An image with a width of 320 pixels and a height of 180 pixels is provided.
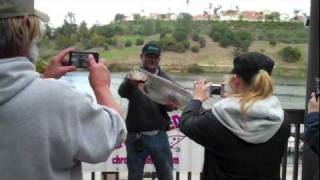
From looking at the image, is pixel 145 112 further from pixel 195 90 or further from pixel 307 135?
pixel 307 135

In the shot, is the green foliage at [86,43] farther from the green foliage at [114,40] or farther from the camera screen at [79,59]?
the camera screen at [79,59]

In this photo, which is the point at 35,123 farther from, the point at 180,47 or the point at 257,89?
the point at 180,47

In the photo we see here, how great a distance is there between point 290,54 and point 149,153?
1.61 meters

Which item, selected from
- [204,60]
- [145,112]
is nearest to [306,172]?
[204,60]

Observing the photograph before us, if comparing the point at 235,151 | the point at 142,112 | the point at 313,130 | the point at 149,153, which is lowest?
the point at 149,153

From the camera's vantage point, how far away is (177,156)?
17.0 feet

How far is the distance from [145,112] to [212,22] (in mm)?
1136

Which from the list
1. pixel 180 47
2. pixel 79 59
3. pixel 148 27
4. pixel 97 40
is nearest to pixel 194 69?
pixel 180 47

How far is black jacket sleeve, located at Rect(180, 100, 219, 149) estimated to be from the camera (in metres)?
2.59

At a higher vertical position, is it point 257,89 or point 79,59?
point 79,59

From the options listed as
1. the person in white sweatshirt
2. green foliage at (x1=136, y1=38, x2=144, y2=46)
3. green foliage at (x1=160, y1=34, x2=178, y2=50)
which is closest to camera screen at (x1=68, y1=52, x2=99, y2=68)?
the person in white sweatshirt

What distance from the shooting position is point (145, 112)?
4.83 m

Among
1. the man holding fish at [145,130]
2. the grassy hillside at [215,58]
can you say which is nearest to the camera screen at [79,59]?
the grassy hillside at [215,58]

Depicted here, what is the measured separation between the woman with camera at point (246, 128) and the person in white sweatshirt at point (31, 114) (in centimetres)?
118
